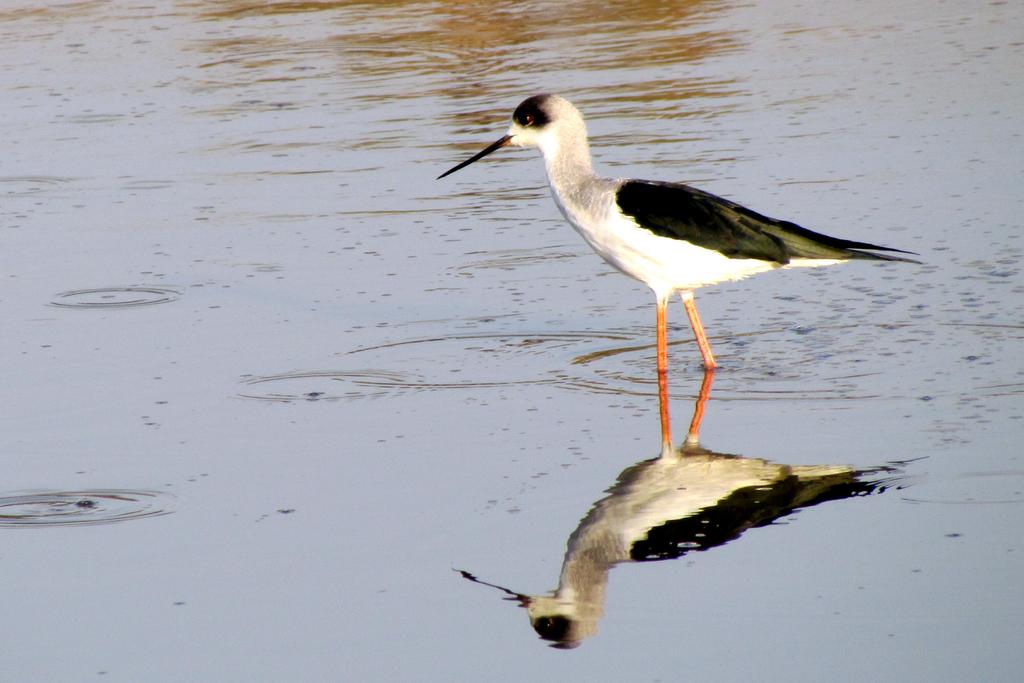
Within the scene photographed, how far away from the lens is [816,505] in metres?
5.67

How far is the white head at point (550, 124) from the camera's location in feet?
26.2

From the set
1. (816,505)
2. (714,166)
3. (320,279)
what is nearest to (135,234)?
(320,279)

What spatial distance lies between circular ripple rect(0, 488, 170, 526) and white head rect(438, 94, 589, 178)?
9.37 feet

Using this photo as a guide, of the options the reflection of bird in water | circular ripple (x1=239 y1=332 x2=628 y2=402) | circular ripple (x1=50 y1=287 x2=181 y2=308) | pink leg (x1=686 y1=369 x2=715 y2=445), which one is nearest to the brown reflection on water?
circular ripple (x1=50 y1=287 x2=181 y2=308)

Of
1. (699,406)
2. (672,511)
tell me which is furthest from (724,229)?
(672,511)

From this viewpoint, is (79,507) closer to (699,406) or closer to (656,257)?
(699,406)

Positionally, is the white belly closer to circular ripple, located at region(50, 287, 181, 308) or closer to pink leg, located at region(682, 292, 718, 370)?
pink leg, located at region(682, 292, 718, 370)

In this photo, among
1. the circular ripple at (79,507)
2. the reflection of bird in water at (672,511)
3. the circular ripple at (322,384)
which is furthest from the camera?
the circular ripple at (322,384)

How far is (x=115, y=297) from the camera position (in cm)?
895

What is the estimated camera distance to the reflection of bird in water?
501cm

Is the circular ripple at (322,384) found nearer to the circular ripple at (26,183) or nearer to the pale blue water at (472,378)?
the pale blue water at (472,378)

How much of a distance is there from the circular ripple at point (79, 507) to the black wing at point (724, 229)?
2.55 meters

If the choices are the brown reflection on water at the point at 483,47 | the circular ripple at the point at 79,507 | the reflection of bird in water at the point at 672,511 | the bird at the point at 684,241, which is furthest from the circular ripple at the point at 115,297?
the brown reflection on water at the point at 483,47

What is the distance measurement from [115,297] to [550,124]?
263 centimetres
